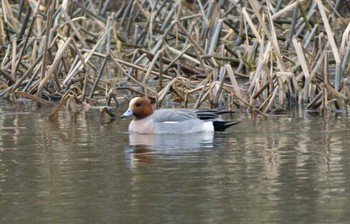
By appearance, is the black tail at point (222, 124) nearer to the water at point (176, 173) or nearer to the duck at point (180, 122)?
the duck at point (180, 122)

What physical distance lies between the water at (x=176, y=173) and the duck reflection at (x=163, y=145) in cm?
1

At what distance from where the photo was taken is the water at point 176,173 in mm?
7316

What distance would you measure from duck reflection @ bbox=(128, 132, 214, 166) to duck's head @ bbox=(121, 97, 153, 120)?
36cm

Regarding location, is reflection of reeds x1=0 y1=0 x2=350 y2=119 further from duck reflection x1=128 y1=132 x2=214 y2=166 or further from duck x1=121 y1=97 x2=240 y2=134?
duck reflection x1=128 y1=132 x2=214 y2=166

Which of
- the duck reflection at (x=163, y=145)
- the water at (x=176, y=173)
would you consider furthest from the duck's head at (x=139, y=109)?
the duck reflection at (x=163, y=145)

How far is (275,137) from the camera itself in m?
10.7

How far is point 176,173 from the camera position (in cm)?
880

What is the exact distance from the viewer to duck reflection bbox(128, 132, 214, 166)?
9942mm

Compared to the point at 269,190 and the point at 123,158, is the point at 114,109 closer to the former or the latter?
the point at 123,158

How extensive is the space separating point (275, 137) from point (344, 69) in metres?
2.32

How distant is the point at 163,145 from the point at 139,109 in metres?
1.26

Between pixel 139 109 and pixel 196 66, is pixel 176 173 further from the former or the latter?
pixel 196 66

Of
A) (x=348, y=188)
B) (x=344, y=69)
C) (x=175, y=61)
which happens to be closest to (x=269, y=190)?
(x=348, y=188)

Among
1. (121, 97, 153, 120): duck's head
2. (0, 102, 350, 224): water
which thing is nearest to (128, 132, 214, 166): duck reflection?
(0, 102, 350, 224): water
